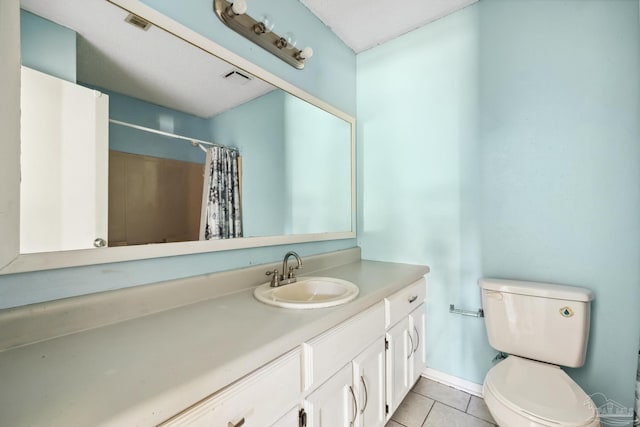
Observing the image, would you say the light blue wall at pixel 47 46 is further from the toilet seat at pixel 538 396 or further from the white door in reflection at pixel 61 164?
the toilet seat at pixel 538 396

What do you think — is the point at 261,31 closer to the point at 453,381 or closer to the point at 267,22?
the point at 267,22

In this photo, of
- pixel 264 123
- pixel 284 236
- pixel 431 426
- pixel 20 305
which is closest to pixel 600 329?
pixel 431 426

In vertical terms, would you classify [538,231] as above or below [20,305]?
above

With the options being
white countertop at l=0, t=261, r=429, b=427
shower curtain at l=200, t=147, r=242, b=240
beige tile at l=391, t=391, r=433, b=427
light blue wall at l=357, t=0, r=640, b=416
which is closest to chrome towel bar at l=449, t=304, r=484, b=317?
light blue wall at l=357, t=0, r=640, b=416

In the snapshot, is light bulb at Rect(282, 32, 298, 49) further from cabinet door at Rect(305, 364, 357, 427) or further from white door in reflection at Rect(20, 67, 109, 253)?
cabinet door at Rect(305, 364, 357, 427)

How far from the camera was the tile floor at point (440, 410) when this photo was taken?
1409 mm

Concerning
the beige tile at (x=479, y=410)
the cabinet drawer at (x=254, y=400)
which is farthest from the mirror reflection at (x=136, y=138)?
the beige tile at (x=479, y=410)

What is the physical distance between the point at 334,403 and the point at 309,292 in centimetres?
49

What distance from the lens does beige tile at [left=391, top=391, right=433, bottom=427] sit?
143 cm

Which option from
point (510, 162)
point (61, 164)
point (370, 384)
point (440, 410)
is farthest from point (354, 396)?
point (510, 162)

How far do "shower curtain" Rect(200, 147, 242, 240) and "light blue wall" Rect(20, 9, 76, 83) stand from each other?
471mm

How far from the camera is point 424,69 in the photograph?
1763 mm

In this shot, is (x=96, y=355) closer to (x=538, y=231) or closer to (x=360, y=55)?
(x=538, y=231)

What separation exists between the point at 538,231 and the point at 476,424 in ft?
3.55
